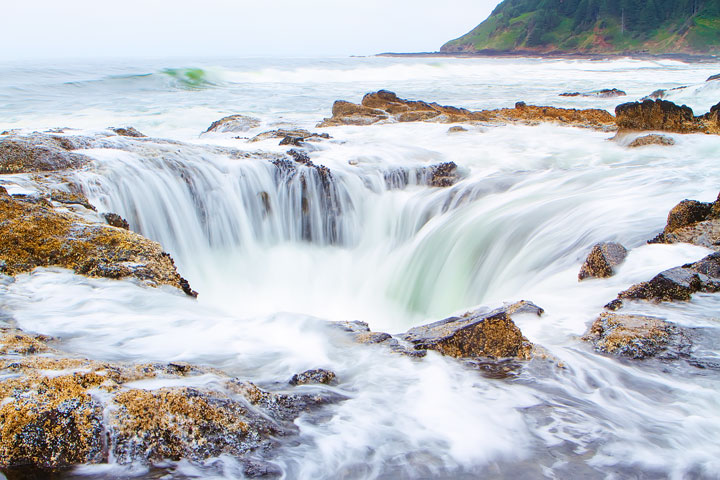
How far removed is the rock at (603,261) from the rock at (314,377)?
2966mm

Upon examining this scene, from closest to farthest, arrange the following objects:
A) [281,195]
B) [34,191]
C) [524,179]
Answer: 1. [34,191]
2. [281,195]
3. [524,179]

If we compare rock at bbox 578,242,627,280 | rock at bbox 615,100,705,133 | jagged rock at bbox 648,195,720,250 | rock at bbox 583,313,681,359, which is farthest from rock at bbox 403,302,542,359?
rock at bbox 615,100,705,133

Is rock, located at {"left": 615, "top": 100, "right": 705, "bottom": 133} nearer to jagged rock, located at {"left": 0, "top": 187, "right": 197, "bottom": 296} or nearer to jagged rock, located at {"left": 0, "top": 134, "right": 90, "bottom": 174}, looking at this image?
jagged rock, located at {"left": 0, "top": 187, "right": 197, "bottom": 296}

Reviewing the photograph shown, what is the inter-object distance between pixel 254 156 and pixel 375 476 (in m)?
6.31

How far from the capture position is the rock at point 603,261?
4.75 metres

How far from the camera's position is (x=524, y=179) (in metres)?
8.15

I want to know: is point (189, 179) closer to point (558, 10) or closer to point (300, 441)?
point (300, 441)

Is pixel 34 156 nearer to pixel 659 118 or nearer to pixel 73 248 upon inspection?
pixel 73 248

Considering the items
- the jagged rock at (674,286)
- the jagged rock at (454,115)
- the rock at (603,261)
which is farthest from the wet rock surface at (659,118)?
the jagged rock at (674,286)

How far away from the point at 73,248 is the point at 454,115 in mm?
11667

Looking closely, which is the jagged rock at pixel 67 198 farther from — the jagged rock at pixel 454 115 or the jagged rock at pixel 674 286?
the jagged rock at pixel 454 115

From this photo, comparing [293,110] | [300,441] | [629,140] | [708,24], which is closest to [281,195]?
[300,441]

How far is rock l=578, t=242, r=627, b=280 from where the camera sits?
4.75m

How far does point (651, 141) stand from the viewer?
378 inches
